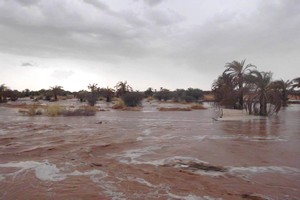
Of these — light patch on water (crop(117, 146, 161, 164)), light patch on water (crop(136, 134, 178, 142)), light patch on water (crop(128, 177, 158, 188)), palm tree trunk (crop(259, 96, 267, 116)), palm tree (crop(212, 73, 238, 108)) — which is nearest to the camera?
light patch on water (crop(128, 177, 158, 188))

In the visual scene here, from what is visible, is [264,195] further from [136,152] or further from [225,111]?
[225,111]

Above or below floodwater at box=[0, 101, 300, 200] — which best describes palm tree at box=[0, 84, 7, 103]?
above

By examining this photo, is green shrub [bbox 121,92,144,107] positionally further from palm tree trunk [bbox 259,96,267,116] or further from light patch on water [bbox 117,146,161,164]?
light patch on water [bbox 117,146,161,164]

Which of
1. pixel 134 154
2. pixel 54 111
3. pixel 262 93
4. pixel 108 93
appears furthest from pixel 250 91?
pixel 108 93

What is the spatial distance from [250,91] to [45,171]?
24.9 metres

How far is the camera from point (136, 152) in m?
12.4

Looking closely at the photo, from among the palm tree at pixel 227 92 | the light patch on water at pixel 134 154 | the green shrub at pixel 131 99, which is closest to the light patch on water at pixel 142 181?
the light patch on water at pixel 134 154

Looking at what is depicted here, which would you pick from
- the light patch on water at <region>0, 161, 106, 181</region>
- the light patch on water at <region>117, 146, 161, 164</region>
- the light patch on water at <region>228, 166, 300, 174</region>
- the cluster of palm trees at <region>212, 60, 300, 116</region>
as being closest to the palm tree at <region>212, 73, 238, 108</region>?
the cluster of palm trees at <region>212, 60, 300, 116</region>

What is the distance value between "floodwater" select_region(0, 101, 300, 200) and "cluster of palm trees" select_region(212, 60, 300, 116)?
568 inches

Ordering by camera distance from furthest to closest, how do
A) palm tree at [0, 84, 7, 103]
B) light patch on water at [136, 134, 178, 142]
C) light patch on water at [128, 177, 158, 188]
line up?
1. palm tree at [0, 84, 7, 103]
2. light patch on water at [136, 134, 178, 142]
3. light patch on water at [128, 177, 158, 188]

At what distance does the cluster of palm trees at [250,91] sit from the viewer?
30203 mm

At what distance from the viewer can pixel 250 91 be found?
1251 inches

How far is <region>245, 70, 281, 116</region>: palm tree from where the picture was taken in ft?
98.7

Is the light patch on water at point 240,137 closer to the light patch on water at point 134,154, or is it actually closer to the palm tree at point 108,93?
the light patch on water at point 134,154
